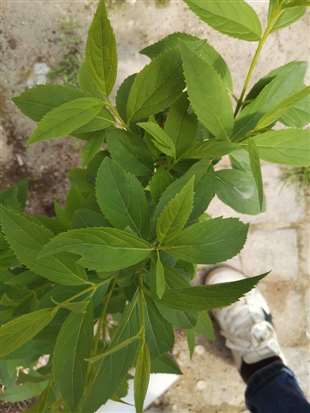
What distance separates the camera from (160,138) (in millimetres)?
915

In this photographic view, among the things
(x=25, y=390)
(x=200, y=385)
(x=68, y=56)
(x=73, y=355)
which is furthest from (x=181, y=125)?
(x=200, y=385)

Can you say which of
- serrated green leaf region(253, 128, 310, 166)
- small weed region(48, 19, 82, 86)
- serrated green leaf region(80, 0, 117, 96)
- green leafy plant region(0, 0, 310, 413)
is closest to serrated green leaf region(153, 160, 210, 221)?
green leafy plant region(0, 0, 310, 413)

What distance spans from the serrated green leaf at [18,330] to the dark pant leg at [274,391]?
1.50 metres

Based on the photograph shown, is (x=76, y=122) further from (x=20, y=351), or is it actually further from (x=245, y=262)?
(x=245, y=262)

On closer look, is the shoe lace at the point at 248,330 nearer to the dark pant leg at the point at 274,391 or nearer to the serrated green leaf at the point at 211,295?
the dark pant leg at the point at 274,391

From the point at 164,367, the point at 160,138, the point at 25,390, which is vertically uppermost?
the point at 160,138

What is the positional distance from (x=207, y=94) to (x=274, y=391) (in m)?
1.57

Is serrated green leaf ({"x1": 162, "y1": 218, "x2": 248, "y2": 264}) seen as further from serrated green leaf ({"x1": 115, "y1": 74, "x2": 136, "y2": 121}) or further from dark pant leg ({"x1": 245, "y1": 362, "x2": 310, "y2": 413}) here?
dark pant leg ({"x1": 245, "y1": 362, "x2": 310, "y2": 413})

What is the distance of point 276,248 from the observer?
6.93 feet

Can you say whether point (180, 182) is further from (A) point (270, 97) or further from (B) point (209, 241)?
(A) point (270, 97)

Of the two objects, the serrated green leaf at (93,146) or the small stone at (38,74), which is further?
the small stone at (38,74)

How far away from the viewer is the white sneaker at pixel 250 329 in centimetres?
210

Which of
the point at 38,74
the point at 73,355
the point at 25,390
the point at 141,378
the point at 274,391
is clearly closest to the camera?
the point at 141,378

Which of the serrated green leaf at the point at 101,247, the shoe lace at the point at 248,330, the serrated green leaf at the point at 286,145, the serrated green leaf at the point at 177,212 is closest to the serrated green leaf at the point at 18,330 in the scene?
the serrated green leaf at the point at 101,247
